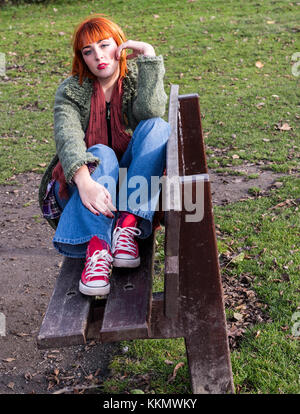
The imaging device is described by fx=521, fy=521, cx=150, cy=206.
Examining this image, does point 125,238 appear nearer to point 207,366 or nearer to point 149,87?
point 207,366

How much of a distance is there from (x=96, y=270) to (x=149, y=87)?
3.69 feet

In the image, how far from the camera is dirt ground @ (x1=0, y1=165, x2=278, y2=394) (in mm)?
2920

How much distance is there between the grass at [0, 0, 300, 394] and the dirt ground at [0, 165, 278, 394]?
0.16 meters

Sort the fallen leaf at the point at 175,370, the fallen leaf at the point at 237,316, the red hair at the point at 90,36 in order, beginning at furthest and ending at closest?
the fallen leaf at the point at 237,316 → the red hair at the point at 90,36 → the fallen leaf at the point at 175,370

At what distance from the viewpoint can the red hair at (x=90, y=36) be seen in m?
2.87

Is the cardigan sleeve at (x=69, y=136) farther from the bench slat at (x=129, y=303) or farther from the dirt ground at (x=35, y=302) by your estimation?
the dirt ground at (x=35, y=302)

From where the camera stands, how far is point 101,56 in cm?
288

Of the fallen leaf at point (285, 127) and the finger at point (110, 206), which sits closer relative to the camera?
the finger at point (110, 206)

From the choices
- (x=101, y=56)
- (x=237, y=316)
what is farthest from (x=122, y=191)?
(x=237, y=316)

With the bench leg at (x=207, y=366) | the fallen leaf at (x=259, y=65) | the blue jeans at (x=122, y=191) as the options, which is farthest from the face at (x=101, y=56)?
the fallen leaf at (x=259, y=65)

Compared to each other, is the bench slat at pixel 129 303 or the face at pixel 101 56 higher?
the face at pixel 101 56

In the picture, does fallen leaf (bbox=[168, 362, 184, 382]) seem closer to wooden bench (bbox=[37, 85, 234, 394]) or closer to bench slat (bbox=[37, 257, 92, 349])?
wooden bench (bbox=[37, 85, 234, 394])

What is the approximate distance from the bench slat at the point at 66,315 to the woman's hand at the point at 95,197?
0.31 m

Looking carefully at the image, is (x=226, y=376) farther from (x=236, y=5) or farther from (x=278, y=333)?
(x=236, y=5)
